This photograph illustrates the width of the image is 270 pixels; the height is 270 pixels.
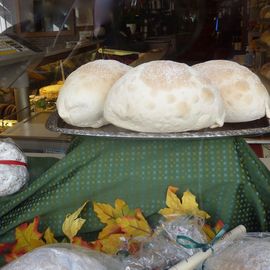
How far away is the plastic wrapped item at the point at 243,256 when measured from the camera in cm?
64

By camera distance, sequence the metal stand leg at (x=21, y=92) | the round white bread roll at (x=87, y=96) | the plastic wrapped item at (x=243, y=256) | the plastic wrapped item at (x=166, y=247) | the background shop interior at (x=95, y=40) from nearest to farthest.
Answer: the plastic wrapped item at (x=243, y=256) < the plastic wrapped item at (x=166, y=247) < the round white bread roll at (x=87, y=96) < the background shop interior at (x=95, y=40) < the metal stand leg at (x=21, y=92)

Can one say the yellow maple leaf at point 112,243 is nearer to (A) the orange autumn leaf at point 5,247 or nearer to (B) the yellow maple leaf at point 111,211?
(B) the yellow maple leaf at point 111,211

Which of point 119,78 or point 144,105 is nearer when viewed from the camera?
point 144,105

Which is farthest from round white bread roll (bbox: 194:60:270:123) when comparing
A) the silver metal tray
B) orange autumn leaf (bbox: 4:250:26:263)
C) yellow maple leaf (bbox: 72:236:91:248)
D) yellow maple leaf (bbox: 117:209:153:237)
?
orange autumn leaf (bbox: 4:250:26:263)

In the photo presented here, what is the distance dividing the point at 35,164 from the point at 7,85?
1.26 meters

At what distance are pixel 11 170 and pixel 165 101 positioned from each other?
41cm

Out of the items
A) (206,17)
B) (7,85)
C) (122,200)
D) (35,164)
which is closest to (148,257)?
(122,200)

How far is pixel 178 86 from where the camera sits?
2.56 feet

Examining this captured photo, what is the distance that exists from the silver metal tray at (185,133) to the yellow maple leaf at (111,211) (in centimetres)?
18

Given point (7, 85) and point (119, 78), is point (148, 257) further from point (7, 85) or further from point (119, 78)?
point (7, 85)

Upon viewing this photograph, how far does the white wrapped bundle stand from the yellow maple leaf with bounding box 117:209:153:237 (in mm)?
250

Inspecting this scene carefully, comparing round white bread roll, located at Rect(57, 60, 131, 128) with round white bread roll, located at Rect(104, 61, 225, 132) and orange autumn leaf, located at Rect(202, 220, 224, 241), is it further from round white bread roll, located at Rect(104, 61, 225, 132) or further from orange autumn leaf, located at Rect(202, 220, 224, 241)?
orange autumn leaf, located at Rect(202, 220, 224, 241)

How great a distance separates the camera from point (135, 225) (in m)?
0.92

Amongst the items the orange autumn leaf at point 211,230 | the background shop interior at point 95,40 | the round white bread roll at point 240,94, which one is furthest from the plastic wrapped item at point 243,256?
the background shop interior at point 95,40
